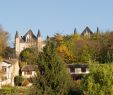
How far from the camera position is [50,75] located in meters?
29.1

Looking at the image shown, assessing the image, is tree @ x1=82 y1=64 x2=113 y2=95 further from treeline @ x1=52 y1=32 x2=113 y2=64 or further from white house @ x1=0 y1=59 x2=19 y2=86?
treeline @ x1=52 y1=32 x2=113 y2=64

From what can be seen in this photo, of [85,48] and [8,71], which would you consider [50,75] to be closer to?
[8,71]

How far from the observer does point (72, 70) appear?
7544 cm

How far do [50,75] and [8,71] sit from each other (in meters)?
47.1

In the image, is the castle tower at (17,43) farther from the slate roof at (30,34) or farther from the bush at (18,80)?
the bush at (18,80)

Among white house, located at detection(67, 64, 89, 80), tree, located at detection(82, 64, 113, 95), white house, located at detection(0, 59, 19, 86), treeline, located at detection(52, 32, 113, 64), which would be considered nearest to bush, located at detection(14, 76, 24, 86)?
white house, located at detection(0, 59, 19, 86)

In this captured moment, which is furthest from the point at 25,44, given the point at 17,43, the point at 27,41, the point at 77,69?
the point at 77,69

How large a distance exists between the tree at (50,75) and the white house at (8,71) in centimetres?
3847

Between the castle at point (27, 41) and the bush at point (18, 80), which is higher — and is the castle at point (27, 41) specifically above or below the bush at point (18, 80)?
above

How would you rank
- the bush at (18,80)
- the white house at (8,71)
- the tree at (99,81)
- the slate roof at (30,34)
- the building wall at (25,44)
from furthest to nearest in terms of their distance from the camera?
the slate roof at (30,34) → the building wall at (25,44) → the bush at (18,80) → the white house at (8,71) → the tree at (99,81)

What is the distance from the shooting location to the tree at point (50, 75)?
29109mm

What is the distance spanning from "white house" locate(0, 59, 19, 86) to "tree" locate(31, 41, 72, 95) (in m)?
38.5

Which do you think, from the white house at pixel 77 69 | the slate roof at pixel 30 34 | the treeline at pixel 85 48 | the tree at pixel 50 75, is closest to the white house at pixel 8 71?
the treeline at pixel 85 48

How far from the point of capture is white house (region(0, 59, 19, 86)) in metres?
69.9
